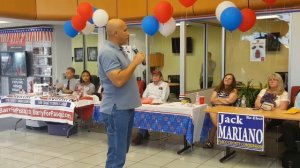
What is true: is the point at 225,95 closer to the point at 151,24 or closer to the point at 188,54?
→ the point at 151,24

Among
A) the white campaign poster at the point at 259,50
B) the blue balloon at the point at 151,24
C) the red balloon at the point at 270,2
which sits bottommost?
the white campaign poster at the point at 259,50

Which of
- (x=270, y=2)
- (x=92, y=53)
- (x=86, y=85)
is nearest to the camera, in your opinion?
(x=270, y=2)

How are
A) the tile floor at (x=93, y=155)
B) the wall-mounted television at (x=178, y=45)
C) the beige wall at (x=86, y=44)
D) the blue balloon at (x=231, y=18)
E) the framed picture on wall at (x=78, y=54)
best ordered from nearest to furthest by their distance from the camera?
1. the tile floor at (x=93, y=155)
2. the blue balloon at (x=231, y=18)
3. the wall-mounted television at (x=178, y=45)
4. the beige wall at (x=86, y=44)
5. the framed picture on wall at (x=78, y=54)

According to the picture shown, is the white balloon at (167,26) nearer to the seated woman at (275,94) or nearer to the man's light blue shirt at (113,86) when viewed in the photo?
the seated woman at (275,94)

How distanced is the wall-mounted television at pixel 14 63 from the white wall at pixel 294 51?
20.9ft

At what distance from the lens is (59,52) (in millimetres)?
7617

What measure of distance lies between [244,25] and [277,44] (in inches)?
103

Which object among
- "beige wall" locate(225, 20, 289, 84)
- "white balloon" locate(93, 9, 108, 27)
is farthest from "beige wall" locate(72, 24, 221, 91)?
"white balloon" locate(93, 9, 108, 27)

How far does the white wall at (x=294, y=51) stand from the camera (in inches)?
193

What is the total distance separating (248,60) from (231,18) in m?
3.36

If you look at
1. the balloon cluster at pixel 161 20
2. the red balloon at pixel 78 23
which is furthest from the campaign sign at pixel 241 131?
the red balloon at pixel 78 23

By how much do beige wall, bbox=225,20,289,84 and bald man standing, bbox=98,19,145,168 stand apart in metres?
4.79

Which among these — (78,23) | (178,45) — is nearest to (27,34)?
(78,23)

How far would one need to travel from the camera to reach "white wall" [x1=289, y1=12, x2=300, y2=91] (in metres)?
4.89
